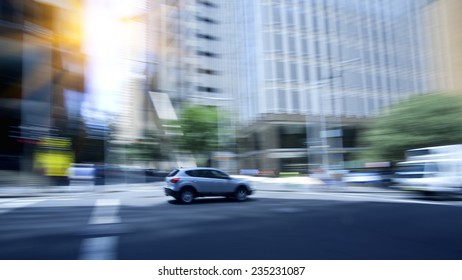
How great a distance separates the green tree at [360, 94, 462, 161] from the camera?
22.2 m

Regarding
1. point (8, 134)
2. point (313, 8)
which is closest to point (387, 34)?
point (313, 8)

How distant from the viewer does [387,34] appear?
39.5m

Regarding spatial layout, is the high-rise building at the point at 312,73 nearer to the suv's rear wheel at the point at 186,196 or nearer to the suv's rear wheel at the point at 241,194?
the suv's rear wheel at the point at 241,194

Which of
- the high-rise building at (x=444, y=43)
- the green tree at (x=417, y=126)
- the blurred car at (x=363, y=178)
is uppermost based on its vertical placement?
the high-rise building at (x=444, y=43)

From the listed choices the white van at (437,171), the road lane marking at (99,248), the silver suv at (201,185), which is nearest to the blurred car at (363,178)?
the white van at (437,171)

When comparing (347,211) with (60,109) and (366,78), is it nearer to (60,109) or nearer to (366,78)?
(60,109)

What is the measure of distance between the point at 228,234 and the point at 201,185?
596 cm

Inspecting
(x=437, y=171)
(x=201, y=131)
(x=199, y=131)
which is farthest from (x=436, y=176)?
(x=199, y=131)

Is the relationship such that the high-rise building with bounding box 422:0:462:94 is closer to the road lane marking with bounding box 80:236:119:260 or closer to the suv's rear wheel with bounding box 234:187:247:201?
the suv's rear wheel with bounding box 234:187:247:201

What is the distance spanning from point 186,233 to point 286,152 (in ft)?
99.6

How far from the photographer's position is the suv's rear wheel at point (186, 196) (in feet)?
39.2

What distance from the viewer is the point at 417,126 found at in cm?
2259

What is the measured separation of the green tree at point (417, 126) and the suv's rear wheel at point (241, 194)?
14.5 meters

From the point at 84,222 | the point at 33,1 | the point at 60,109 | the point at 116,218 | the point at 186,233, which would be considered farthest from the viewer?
the point at 60,109
